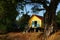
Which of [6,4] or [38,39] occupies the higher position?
[6,4]

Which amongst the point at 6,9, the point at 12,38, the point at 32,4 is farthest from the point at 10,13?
the point at 12,38

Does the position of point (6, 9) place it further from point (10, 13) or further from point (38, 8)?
point (38, 8)

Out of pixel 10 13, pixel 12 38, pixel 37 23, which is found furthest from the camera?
pixel 37 23

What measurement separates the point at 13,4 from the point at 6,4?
0.68 meters

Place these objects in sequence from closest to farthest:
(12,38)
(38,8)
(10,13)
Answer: (10,13)
(38,8)
(12,38)

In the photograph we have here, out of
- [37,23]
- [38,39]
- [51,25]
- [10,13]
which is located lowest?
[37,23]

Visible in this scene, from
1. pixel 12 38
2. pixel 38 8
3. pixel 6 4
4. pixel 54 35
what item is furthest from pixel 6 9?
pixel 12 38

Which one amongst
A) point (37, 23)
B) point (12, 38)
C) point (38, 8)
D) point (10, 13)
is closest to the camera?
point (10, 13)

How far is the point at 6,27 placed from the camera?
121ft

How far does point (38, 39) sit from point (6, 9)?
508 centimetres

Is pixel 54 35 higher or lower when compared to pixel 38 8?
lower

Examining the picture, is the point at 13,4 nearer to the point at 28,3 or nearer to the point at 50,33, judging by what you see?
the point at 28,3

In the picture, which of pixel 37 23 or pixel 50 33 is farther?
pixel 37 23

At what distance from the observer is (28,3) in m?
19.7
